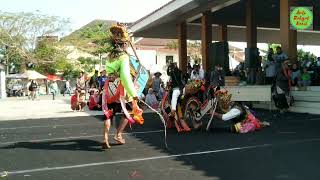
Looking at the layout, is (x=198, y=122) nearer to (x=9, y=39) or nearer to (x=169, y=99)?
(x=169, y=99)

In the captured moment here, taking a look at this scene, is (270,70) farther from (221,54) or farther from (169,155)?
(169,155)

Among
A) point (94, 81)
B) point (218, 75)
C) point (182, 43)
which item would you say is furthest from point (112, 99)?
point (182, 43)

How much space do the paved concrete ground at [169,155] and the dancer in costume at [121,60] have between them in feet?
2.68

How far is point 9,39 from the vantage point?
56.5 metres

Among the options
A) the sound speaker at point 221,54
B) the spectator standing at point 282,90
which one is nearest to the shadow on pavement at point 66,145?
the spectator standing at point 282,90


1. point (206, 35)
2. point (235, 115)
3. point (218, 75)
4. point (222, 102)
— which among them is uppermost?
point (206, 35)

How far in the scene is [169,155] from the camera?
7.82m

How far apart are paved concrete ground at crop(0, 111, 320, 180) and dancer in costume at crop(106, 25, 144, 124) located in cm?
82

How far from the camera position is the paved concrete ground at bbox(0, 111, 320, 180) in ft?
21.5

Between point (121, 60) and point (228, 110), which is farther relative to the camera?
point (228, 110)

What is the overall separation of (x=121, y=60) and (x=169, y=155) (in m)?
1.95

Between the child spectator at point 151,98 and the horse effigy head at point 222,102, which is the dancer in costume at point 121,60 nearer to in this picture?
the horse effigy head at point 222,102

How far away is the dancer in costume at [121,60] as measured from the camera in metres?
8.66

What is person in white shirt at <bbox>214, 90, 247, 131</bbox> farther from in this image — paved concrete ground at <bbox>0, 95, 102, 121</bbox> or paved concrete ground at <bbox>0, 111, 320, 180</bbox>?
paved concrete ground at <bbox>0, 95, 102, 121</bbox>
